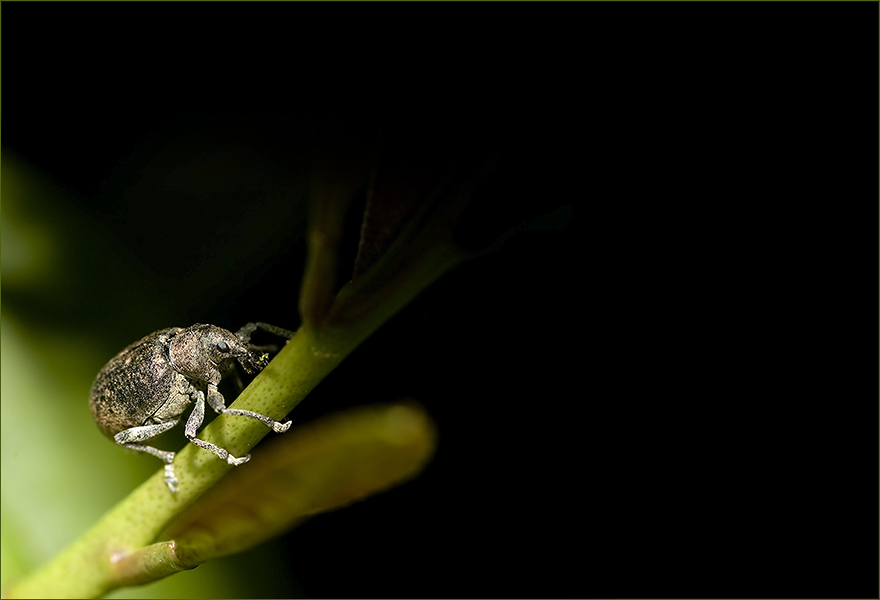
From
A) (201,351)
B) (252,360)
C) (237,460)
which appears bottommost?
(237,460)

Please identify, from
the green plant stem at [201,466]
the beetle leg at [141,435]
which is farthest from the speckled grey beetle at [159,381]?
the green plant stem at [201,466]

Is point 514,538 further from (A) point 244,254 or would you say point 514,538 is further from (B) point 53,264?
(B) point 53,264

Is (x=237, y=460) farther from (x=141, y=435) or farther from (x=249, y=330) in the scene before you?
(x=141, y=435)

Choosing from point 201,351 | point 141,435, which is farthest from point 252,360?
point 141,435

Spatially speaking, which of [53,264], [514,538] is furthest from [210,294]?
[514,538]

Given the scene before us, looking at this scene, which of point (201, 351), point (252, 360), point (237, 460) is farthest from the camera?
point (201, 351)

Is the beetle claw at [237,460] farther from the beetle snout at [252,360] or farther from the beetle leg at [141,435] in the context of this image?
the beetle leg at [141,435]
